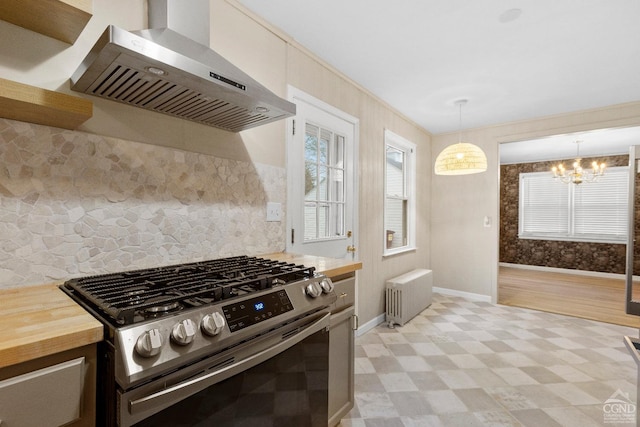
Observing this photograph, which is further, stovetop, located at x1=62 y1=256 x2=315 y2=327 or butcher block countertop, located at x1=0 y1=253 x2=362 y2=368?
stovetop, located at x1=62 y1=256 x2=315 y2=327

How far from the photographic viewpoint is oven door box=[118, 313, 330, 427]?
80 centimetres

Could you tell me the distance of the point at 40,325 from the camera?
76 centimetres

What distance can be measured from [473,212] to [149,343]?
457cm

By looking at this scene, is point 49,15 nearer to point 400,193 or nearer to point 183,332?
point 183,332

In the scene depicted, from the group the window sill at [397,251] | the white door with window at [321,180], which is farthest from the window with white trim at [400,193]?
the white door with window at [321,180]

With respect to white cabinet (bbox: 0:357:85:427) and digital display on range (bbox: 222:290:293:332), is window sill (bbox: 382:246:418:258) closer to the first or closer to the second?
digital display on range (bbox: 222:290:293:332)

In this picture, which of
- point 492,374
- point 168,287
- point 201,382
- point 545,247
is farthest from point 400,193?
point 545,247

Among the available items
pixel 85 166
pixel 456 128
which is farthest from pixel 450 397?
pixel 456 128

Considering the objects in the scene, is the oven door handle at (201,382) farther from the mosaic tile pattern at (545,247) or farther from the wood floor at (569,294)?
the mosaic tile pattern at (545,247)

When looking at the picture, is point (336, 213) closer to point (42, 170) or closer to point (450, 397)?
point (450, 397)

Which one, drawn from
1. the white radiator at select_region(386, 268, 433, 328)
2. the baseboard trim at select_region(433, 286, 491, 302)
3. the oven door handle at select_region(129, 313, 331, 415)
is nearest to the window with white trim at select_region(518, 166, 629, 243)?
the baseboard trim at select_region(433, 286, 491, 302)

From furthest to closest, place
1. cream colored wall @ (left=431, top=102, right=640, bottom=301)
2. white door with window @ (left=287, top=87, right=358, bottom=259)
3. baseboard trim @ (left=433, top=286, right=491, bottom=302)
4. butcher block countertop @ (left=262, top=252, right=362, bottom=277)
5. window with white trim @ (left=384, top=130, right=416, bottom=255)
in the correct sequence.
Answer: baseboard trim @ (left=433, top=286, right=491, bottom=302) < cream colored wall @ (left=431, top=102, right=640, bottom=301) < window with white trim @ (left=384, top=130, right=416, bottom=255) < white door with window @ (left=287, top=87, right=358, bottom=259) < butcher block countertop @ (left=262, top=252, right=362, bottom=277)

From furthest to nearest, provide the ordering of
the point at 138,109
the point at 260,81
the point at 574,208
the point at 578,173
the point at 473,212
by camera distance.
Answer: the point at 574,208
the point at 578,173
the point at 473,212
the point at 260,81
the point at 138,109

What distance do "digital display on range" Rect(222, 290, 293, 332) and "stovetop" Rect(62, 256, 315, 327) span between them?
0.04 m
